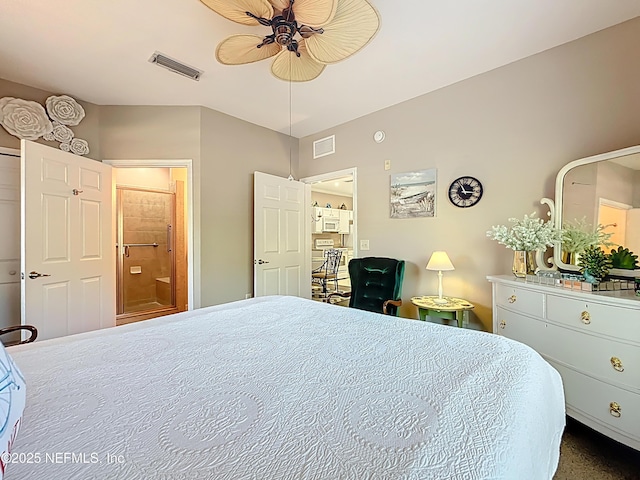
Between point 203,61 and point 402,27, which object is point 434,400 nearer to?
point 402,27

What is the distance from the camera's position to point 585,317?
5.53 feet

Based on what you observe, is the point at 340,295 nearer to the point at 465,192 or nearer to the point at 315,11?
the point at 465,192

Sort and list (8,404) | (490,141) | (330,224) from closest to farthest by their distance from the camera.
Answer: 1. (8,404)
2. (490,141)
3. (330,224)

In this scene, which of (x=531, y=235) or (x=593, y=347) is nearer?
(x=593, y=347)

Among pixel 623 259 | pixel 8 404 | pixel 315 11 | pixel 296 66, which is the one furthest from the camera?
pixel 296 66

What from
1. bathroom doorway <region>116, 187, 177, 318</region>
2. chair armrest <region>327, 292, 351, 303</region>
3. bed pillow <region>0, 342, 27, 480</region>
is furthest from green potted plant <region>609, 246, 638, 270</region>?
bathroom doorway <region>116, 187, 177, 318</region>

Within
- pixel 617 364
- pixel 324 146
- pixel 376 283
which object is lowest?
pixel 617 364

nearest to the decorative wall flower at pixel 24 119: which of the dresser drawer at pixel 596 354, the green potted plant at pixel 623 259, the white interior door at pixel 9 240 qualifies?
the white interior door at pixel 9 240

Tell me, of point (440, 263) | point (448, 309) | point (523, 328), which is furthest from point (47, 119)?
point (523, 328)

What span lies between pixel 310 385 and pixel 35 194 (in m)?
3.04

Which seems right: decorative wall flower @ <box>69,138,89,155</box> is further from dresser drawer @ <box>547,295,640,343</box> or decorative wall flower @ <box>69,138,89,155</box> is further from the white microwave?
the white microwave

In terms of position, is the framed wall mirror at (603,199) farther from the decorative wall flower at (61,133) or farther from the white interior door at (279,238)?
the decorative wall flower at (61,133)

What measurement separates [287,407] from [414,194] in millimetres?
2825

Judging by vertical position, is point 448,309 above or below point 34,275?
below
